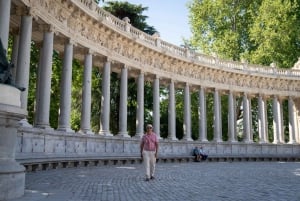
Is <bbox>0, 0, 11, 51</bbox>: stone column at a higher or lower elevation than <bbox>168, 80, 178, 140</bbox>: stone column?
higher

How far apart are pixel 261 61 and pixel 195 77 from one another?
68.6 feet

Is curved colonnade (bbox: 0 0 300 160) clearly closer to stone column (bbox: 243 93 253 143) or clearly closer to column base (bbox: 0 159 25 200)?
stone column (bbox: 243 93 253 143)

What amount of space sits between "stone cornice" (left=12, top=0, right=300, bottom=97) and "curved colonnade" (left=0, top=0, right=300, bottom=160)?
0.09m

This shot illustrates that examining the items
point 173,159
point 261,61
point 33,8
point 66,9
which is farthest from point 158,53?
point 261,61

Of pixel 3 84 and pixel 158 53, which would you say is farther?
pixel 158 53

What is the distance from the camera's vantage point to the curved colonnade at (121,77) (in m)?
29.8

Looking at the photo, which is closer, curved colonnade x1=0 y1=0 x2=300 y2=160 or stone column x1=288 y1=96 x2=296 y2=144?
curved colonnade x1=0 y1=0 x2=300 y2=160

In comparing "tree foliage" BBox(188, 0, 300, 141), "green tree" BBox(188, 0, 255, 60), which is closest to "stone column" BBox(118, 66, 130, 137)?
"tree foliage" BBox(188, 0, 300, 141)

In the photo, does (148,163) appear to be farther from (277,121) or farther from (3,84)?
(277,121)

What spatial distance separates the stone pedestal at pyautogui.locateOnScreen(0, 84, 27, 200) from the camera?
1238 cm

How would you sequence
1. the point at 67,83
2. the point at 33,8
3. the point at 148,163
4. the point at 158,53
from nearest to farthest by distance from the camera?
the point at 148,163 → the point at 33,8 → the point at 67,83 → the point at 158,53

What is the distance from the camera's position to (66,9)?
3553 centimetres

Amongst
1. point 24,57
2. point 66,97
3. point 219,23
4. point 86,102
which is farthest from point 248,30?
point 24,57

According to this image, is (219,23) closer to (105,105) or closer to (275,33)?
(275,33)
